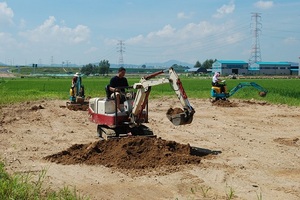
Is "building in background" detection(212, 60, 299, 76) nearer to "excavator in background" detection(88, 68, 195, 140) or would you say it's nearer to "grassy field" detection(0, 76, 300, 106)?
"grassy field" detection(0, 76, 300, 106)

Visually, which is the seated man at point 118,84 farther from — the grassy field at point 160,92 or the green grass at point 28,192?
the grassy field at point 160,92

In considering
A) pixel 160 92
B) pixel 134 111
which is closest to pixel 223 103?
pixel 134 111

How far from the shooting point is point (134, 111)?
37.6ft

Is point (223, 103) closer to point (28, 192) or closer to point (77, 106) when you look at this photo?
point (77, 106)

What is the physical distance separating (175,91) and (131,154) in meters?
1.86

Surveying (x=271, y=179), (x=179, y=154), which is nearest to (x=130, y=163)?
(x=179, y=154)

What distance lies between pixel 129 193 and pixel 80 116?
12.4 metres

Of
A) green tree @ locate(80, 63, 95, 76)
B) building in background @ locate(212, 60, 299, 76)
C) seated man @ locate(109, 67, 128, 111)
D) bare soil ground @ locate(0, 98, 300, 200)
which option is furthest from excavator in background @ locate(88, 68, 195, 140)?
green tree @ locate(80, 63, 95, 76)

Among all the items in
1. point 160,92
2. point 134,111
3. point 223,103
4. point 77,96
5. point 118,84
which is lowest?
point 160,92

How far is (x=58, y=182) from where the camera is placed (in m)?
8.62

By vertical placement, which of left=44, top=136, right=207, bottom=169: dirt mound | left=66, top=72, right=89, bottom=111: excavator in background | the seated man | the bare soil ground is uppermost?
the seated man

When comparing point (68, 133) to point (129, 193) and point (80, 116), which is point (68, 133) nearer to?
point (80, 116)

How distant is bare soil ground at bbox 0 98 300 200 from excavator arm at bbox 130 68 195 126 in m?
0.76

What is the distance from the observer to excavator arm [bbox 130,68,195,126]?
1040 centimetres
